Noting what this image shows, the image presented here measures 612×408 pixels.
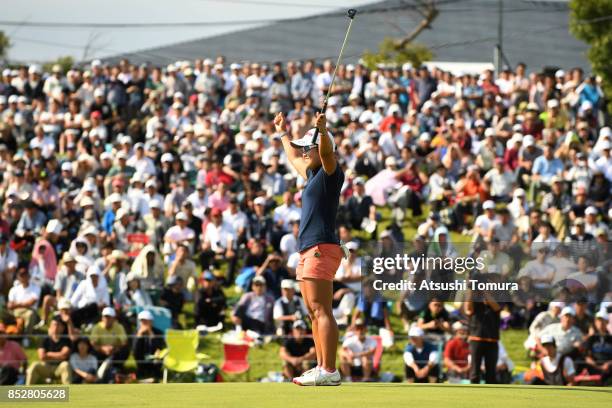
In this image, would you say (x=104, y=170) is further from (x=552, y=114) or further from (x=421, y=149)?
(x=552, y=114)

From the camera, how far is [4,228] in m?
23.3

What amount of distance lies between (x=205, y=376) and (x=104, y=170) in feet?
26.9

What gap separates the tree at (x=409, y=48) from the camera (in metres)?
39.7

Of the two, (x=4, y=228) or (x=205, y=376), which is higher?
(x=4, y=228)

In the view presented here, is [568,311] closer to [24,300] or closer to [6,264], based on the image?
[24,300]

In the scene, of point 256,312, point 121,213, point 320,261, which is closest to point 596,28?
point 121,213

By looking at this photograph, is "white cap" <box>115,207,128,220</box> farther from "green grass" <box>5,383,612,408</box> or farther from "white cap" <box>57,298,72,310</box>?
"green grass" <box>5,383,612,408</box>

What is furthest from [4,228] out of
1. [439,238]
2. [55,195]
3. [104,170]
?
[439,238]

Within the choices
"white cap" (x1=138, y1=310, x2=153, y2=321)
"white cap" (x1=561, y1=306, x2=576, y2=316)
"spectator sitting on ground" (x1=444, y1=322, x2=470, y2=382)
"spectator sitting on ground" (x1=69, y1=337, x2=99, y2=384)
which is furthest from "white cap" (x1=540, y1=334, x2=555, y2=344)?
"spectator sitting on ground" (x1=69, y1=337, x2=99, y2=384)

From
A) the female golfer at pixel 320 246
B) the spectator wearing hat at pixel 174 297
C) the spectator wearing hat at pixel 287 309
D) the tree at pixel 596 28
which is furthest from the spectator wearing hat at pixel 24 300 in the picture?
the tree at pixel 596 28

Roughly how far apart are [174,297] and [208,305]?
65 cm

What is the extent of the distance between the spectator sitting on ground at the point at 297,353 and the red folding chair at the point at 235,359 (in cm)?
59

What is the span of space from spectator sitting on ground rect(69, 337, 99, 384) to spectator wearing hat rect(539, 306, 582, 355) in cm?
661

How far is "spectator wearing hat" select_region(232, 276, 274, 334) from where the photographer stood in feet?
66.3
